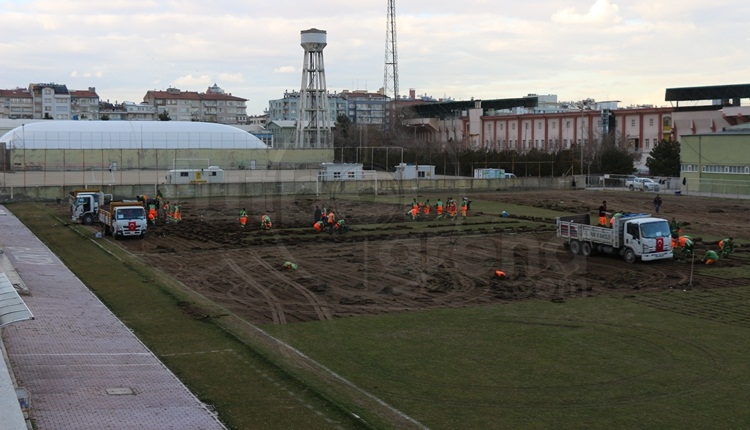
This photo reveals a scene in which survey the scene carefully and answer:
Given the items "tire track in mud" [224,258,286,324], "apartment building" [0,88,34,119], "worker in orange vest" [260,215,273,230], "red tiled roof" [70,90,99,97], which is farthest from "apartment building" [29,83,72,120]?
"tire track in mud" [224,258,286,324]

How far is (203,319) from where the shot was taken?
20.6 metres

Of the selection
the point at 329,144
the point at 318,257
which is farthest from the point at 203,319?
the point at 329,144

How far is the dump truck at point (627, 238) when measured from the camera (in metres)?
29.6

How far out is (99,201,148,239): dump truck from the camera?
37.6 meters

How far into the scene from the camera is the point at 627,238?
98.9 ft

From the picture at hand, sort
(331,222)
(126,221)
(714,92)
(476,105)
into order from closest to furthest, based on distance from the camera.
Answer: (126,221)
(331,222)
(714,92)
(476,105)

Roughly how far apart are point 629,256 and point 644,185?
44.0 meters

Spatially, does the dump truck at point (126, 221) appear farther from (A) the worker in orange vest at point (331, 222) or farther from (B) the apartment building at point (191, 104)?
→ (B) the apartment building at point (191, 104)

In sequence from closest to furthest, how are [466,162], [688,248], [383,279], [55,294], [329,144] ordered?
[55,294] < [383,279] < [688,248] < [466,162] < [329,144]

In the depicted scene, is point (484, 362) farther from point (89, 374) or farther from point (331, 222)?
point (331, 222)

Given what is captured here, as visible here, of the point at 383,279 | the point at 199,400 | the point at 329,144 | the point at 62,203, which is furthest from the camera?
the point at 329,144

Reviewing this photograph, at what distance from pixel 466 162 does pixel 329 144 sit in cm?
2220

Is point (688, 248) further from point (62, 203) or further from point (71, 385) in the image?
point (62, 203)

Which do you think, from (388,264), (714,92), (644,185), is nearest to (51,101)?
(714,92)
